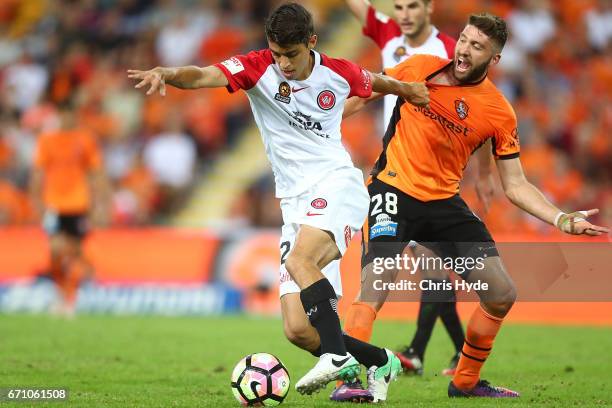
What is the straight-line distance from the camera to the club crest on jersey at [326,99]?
7.04 meters

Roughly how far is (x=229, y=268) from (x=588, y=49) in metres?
8.39

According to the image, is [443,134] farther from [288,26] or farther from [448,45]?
[448,45]

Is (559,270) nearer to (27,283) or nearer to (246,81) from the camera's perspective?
(246,81)

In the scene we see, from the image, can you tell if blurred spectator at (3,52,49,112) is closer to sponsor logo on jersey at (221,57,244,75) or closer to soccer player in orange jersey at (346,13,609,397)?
soccer player in orange jersey at (346,13,609,397)

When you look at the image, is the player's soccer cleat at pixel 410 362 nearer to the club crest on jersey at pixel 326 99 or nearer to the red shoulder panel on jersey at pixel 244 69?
the club crest on jersey at pixel 326 99

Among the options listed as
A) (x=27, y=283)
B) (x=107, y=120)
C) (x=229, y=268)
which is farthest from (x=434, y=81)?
(x=107, y=120)

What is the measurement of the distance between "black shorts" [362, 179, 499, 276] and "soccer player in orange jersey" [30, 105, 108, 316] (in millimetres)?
7634

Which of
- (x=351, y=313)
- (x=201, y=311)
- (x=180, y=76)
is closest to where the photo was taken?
(x=180, y=76)

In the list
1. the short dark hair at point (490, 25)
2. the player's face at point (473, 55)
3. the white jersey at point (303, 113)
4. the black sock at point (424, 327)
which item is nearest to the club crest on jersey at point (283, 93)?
the white jersey at point (303, 113)

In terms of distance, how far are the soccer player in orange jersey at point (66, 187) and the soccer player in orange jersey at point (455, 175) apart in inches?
297

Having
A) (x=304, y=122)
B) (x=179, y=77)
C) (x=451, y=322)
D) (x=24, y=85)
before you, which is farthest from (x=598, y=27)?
(x=179, y=77)

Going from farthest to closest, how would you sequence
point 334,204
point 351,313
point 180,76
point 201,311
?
point 201,311, point 351,313, point 334,204, point 180,76

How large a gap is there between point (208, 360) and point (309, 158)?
3.23 meters

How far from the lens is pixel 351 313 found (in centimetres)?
751
